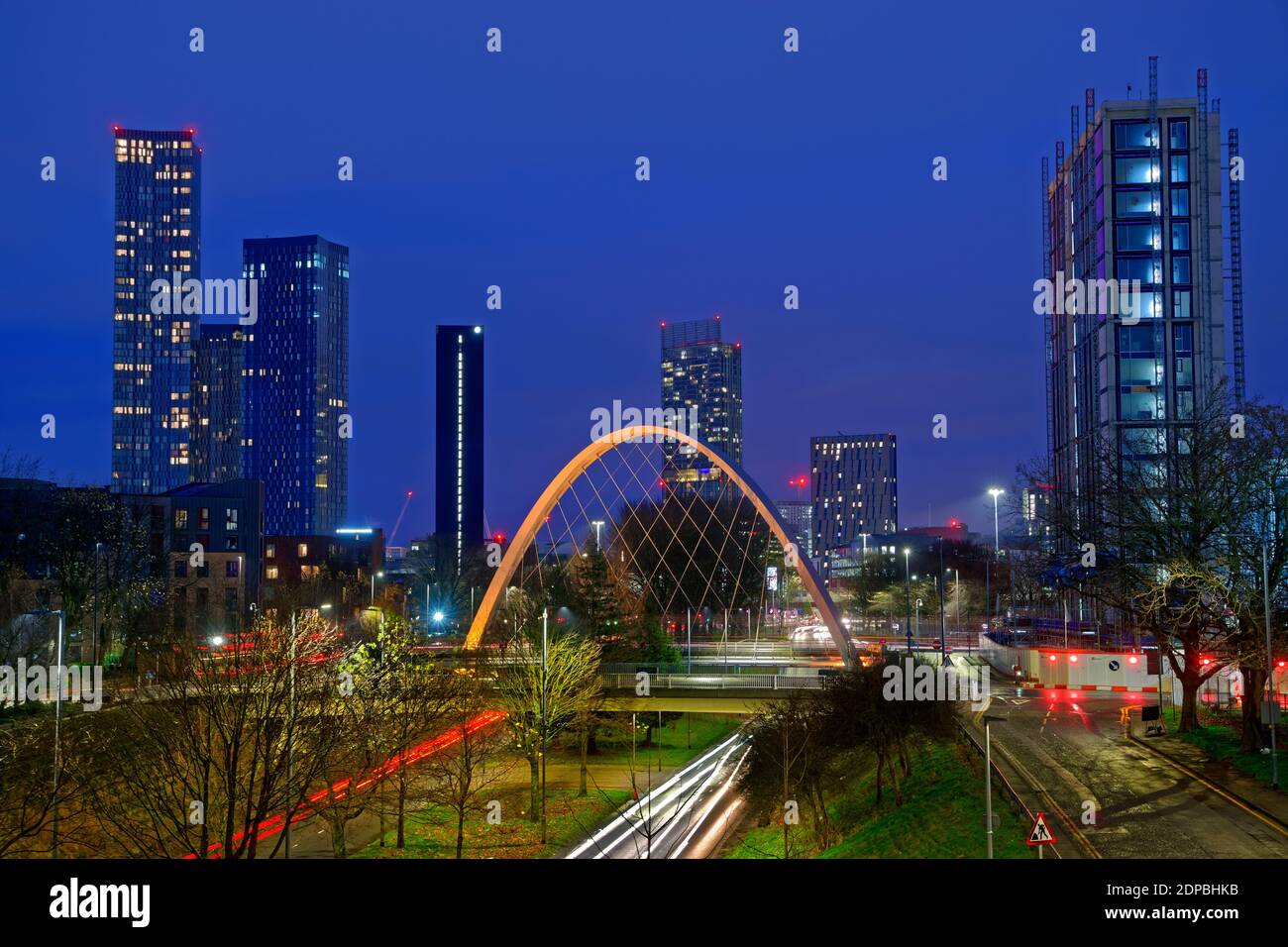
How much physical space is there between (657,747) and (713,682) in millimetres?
8009

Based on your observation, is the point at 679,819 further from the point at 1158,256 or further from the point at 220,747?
the point at 1158,256

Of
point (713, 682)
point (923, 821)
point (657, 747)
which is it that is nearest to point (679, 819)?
point (923, 821)

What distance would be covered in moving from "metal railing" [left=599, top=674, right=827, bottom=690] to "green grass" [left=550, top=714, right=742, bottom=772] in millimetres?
3087

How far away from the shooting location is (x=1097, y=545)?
129ft

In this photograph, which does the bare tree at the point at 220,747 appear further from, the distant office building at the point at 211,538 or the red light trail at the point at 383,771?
the distant office building at the point at 211,538

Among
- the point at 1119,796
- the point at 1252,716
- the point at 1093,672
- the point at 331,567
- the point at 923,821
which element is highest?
the point at 331,567

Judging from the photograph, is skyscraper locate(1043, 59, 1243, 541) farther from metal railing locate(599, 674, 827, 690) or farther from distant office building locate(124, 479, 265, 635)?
distant office building locate(124, 479, 265, 635)

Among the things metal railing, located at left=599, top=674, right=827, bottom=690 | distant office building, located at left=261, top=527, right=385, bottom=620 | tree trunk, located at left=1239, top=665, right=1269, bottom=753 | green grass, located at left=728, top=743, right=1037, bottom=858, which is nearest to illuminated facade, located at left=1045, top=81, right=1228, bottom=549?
metal railing, located at left=599, top=674, right=827, bottom=690

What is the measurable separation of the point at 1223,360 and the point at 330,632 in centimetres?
7246

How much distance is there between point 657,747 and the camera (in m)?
55.1

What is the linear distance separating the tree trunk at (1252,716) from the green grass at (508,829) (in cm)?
1855
